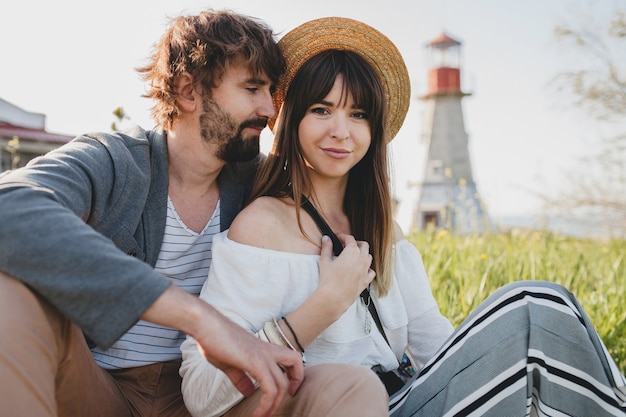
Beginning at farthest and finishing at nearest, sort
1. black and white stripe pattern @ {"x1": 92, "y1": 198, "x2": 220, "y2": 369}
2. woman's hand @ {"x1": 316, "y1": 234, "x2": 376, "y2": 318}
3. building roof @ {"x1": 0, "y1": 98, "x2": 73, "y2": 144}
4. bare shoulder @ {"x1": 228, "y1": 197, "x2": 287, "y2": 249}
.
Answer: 1. building roof @ {"x1": 0, "y1": 98, "x2": 73, "y2": 144}
2. black and white stripe pattern @ {"x1": 92, "y1": 198, "x2": 220, "y2": 369}
3. bare shoulder @ {"x1": 228, "y1": 197, "x2": 287, "y2": 249}
4. woman's hand @ {"x1": 316, "y1": 234, "x2": 376, "y2": 318}

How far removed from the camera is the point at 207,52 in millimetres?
2402

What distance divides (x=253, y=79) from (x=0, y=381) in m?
1.39

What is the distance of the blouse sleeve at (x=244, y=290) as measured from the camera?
175 centimetres

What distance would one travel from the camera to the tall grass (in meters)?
3.29

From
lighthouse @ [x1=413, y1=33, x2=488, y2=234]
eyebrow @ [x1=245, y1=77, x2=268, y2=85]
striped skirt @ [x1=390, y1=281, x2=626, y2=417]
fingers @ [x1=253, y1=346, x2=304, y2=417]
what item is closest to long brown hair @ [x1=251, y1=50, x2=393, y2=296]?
eyebrow @ [x1=245, y1=77, x2=268, y2=85]

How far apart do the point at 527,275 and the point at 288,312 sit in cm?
254

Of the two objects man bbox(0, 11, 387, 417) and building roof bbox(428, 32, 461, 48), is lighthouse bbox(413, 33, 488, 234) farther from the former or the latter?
man bbox(0, 11, 387, 417)

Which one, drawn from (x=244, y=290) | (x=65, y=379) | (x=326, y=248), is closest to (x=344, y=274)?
(x=326, y=248)

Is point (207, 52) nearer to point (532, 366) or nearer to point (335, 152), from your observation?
point (335, 152)

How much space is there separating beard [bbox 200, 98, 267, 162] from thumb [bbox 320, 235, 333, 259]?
50 cm

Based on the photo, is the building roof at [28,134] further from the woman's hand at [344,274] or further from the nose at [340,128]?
the woman's hand at [344,274]

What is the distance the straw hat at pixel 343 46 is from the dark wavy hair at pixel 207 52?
5 centimetres

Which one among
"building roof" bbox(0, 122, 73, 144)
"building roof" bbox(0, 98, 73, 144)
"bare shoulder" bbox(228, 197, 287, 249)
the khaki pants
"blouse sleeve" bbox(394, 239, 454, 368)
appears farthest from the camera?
"building roof" bbox(0, 122, 73, 144)

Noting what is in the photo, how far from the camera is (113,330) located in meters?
1.42
